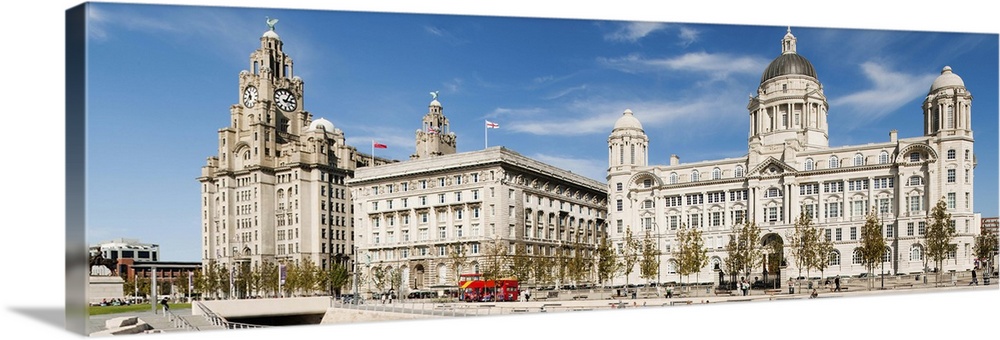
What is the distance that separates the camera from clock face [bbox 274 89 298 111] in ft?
134

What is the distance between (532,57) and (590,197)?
1228 cm

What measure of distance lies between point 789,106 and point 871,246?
1012 cm

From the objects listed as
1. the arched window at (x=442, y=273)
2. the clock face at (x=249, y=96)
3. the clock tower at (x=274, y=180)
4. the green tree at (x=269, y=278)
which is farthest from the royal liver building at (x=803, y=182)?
the green tree at (x=269, y=278)

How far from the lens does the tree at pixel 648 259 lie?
48.7 metres

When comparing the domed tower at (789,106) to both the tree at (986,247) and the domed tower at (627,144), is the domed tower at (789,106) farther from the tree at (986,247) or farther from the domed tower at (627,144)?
the tree at (986,247)

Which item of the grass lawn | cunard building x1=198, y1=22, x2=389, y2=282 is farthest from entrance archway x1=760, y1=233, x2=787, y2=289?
the grass lawn

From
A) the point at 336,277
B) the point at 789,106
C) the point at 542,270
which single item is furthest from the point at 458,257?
the point at 789,106

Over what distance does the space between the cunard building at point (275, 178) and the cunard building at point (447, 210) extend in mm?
1287

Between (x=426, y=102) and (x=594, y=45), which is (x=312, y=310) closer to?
(x=426, y=102)

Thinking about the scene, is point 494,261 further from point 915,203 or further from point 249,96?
point 915,203

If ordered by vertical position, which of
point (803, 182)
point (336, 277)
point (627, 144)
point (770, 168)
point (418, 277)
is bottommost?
point (418, 277)

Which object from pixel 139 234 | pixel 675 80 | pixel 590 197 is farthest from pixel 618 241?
pixel 139 234

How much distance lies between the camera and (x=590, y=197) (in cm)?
4944

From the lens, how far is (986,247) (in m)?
47.0
